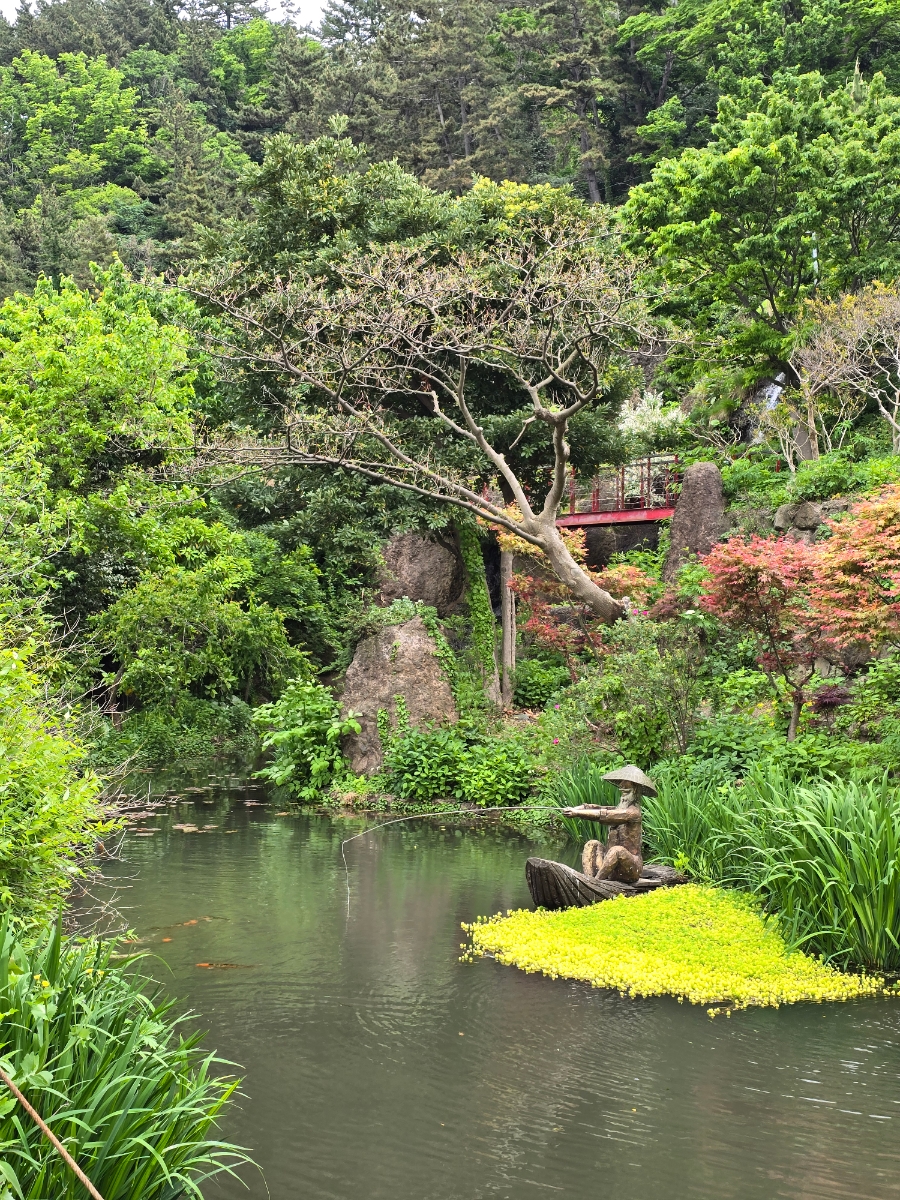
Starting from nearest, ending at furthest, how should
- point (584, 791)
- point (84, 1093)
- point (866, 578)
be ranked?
point (84, 1093) < point (866, 578) < point (584, 791)

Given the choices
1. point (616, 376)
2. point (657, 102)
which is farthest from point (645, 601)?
point (657, 102)

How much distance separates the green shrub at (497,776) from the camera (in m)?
14.3

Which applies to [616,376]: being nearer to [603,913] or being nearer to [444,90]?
[603,913]

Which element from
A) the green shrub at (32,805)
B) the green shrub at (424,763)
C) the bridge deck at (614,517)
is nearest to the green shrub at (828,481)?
the bridge deck at (614,517)

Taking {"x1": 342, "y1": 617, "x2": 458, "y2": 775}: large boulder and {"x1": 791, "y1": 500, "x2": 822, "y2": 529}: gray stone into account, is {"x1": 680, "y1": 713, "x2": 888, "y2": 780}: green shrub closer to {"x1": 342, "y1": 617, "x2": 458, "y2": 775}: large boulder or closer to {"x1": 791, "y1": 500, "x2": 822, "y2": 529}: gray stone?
{"x1": 342, "y1": 617, "x2": 458, "y2": 775}: large boulder

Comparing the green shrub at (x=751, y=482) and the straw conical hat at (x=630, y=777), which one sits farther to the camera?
the green shrub at (x=751, y=482)

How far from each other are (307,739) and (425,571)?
5347 mm

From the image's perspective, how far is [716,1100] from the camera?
5.55 m

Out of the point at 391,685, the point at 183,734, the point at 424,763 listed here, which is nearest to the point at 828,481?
the point at 391,685

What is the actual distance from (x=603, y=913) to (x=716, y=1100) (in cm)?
282

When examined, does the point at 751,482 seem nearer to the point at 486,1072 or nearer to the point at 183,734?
the point at 183,734

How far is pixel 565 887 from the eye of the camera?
8.65m

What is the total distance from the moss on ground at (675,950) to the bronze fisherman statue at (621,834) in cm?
28

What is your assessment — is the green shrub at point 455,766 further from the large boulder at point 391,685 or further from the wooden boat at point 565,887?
the wooden boat at point 565,887
